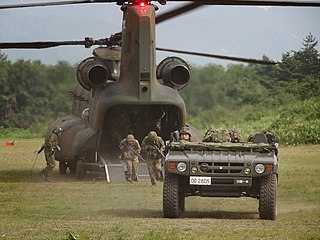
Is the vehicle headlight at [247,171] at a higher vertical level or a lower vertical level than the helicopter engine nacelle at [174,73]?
lower

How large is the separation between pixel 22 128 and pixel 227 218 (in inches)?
1108

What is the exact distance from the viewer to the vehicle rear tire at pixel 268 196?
15.9 meters

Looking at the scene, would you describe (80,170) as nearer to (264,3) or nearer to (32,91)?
(264,3)

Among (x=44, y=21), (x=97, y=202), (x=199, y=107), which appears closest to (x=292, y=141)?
(x=199, y=107)

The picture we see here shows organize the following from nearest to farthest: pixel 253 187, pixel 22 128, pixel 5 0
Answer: pixel 253 187 → pixel 5 0 → pixel 22 128

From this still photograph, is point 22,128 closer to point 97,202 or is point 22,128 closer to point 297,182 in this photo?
point 297,182

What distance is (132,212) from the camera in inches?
683

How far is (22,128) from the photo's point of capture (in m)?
43.8

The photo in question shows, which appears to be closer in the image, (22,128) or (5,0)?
(5,0)

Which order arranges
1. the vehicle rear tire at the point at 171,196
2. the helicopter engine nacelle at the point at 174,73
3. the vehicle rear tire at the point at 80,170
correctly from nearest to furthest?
the vehicle rear tire at the point at 171,196 → the helicopter engine nacelle at the point at 174,73 → the vehicle rear tire at the point at 80,170

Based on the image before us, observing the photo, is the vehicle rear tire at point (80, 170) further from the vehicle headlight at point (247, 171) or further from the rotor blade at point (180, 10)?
the vehicle headlight at point (247, 171)

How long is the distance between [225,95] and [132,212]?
26307 mm

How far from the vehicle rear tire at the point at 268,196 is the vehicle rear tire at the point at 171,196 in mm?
1197

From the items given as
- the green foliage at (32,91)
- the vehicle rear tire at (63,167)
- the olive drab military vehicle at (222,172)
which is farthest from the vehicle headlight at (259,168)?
the green foliage at (32,91)
